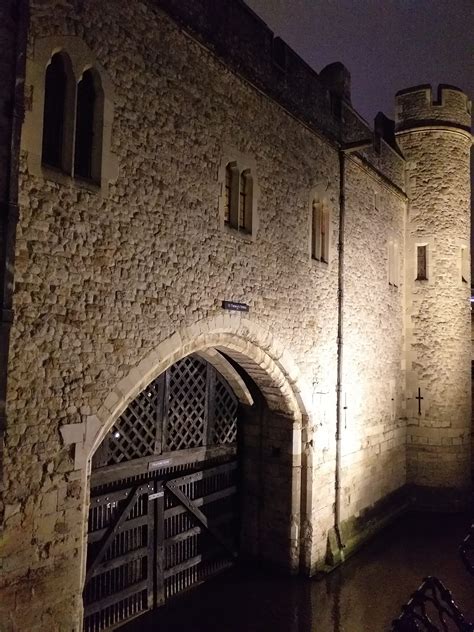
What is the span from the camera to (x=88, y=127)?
524 centimetres

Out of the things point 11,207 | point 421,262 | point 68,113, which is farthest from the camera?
point 421,262

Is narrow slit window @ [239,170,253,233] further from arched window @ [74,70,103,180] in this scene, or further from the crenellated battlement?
the crenellated battlement

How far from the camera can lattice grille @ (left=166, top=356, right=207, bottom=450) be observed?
7.23 metres

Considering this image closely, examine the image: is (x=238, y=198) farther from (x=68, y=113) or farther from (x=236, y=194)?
(x=68, y=113)

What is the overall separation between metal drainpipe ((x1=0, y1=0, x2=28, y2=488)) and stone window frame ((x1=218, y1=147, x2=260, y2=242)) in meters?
2.78

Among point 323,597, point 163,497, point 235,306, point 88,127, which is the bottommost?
point 323,597

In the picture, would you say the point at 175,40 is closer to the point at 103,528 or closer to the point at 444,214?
the point at 103,528

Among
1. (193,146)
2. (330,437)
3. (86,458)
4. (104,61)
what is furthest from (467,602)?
(104,61)

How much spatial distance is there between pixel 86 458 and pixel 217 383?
3.39m

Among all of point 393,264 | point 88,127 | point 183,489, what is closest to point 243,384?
point 183,489

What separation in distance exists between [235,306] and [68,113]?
9.82 feet

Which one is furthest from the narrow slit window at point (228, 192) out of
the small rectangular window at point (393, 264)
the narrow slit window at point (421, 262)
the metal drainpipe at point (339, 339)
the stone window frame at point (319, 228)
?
the narrow slit window at point (421, 262)

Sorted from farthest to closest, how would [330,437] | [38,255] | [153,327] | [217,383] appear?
[330,437] → [217,383] → [153,327] → [38,255]

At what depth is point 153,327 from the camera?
568cm
